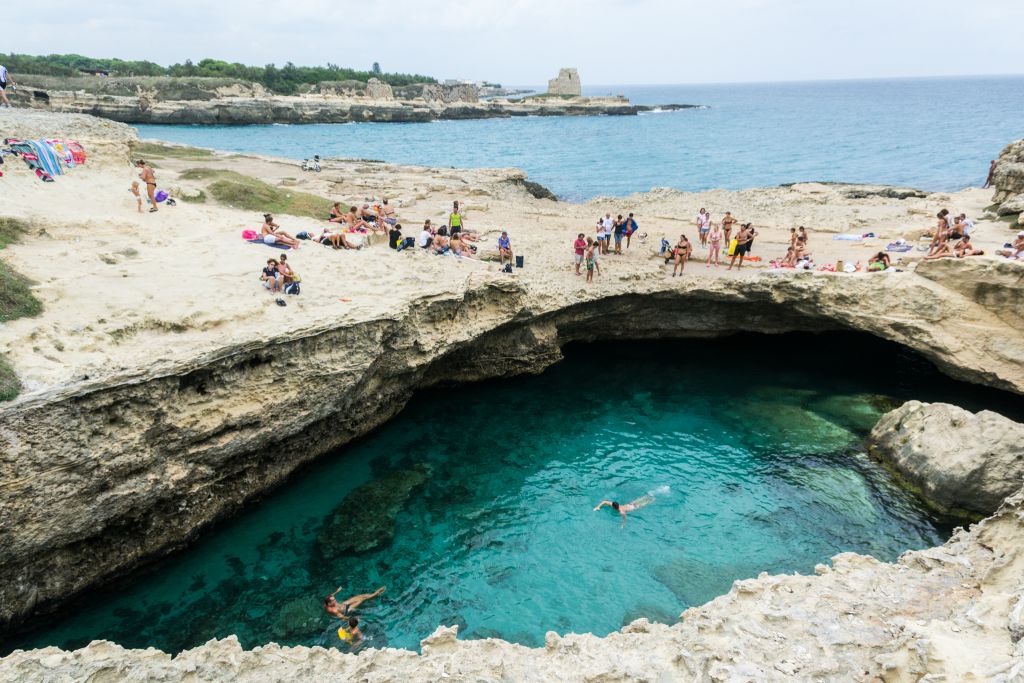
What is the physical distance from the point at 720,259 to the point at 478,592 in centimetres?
1509

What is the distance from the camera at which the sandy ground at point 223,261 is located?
11336 mm

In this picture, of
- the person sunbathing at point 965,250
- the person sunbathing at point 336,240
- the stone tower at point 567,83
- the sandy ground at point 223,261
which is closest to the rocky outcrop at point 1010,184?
the sandy ground at point 223,261

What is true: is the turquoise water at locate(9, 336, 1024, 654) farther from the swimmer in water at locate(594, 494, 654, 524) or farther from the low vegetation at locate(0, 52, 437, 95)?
the low vegetation at locate(0, 52, 437, 95)

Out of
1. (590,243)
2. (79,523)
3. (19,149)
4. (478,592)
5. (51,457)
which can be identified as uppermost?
(19,149)

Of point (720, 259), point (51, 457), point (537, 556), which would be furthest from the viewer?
point (720, 259)

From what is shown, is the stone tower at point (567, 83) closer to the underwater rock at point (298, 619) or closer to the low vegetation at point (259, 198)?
the low vegetation at point (259, 198)

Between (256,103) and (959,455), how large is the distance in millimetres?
119203

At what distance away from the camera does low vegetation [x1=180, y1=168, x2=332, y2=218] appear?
74.8ft

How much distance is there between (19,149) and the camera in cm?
1848

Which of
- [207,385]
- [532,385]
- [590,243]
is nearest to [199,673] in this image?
[207,385]

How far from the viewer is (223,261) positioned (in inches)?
599

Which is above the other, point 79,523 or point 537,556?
point 79,523

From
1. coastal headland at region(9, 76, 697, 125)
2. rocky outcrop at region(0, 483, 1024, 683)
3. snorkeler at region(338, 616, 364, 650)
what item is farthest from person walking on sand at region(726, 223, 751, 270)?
coastal headland at region(9, 76, 697, 125)

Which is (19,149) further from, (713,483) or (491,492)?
(713,483)
